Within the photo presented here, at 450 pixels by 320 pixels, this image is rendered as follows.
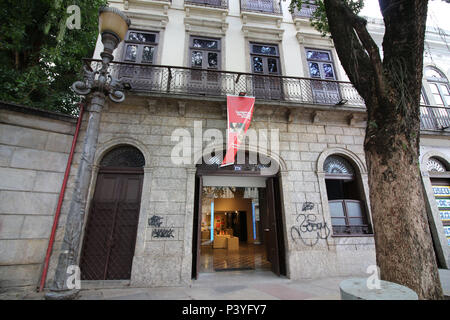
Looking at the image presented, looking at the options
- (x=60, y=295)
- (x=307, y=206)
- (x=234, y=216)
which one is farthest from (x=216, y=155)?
(x=234, y=216)

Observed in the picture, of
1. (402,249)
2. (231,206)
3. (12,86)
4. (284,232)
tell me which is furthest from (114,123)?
(231,206)

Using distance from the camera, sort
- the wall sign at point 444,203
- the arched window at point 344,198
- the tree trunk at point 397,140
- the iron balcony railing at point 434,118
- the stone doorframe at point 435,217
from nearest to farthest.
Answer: the tree trunk at point 397,140, the arched window at point 344,198, the stone doorframe at point 435,217, the wall sign at point 444,203, the iron balcony railing at point 434,118

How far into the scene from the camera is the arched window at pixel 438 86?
938 cm

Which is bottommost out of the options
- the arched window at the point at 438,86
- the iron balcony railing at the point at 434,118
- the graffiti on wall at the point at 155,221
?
the graffiti on wall at the point at 155,221


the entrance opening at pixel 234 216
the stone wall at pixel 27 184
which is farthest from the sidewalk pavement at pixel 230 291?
the entrance opening at pixel 234 216

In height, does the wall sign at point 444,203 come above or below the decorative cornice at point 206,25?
below

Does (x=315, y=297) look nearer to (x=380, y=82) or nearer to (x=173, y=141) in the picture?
(x=380, y=82)

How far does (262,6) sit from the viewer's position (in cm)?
923

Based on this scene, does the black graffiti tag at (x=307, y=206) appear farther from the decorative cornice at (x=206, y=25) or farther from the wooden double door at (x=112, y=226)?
the decorative cornice at (x=206, y=25)

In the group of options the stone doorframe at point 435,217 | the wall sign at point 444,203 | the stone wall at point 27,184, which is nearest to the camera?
the stone wall at point 27,184

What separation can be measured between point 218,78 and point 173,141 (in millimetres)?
2979

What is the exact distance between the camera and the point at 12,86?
19.8 ft

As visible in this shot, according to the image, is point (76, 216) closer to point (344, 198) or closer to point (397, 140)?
point (397, 140)

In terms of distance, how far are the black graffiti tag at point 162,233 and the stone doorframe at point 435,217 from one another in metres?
9.04
